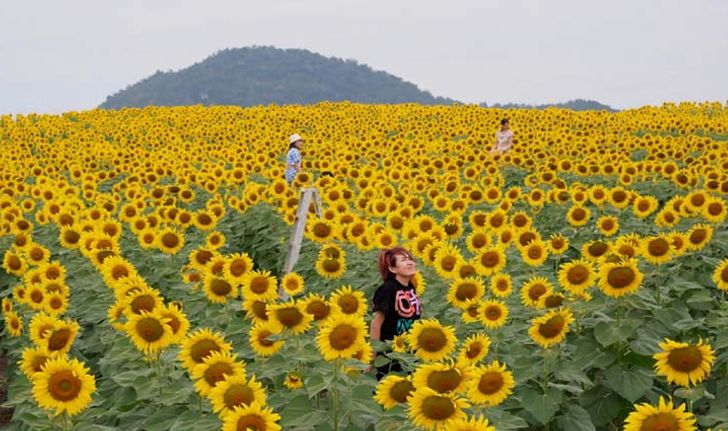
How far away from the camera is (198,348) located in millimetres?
3998

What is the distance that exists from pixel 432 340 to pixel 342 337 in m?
0.57

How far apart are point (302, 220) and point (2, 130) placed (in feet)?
82.4

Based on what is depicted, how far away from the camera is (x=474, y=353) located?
170 inches

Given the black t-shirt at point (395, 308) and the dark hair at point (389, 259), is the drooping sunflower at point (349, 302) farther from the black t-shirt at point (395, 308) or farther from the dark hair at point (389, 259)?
the dark hair at point (389, 259)

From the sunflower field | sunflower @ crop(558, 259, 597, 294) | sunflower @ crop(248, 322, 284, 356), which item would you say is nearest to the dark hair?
the sunflower field

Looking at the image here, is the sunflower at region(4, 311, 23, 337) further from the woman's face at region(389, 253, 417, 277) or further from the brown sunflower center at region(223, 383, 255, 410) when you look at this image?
the brown sunflower center at region(223, 383, 255, 410)

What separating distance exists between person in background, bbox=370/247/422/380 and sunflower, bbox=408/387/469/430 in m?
2.80

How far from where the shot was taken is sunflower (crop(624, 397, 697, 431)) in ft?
9.82

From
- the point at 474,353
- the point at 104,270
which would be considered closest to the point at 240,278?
the point at 104,270

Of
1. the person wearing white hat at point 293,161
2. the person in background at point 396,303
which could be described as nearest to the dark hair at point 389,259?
the person in background at point 396,303

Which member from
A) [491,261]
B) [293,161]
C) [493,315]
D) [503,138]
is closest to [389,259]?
[491,261]

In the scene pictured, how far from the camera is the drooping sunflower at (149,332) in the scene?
14.3ft

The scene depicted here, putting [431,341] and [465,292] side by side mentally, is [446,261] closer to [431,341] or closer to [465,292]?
[465,292]

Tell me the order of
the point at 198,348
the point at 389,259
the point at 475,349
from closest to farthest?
1. the point at 198,348
2. the point at 475,349
3. the point at 389,259
